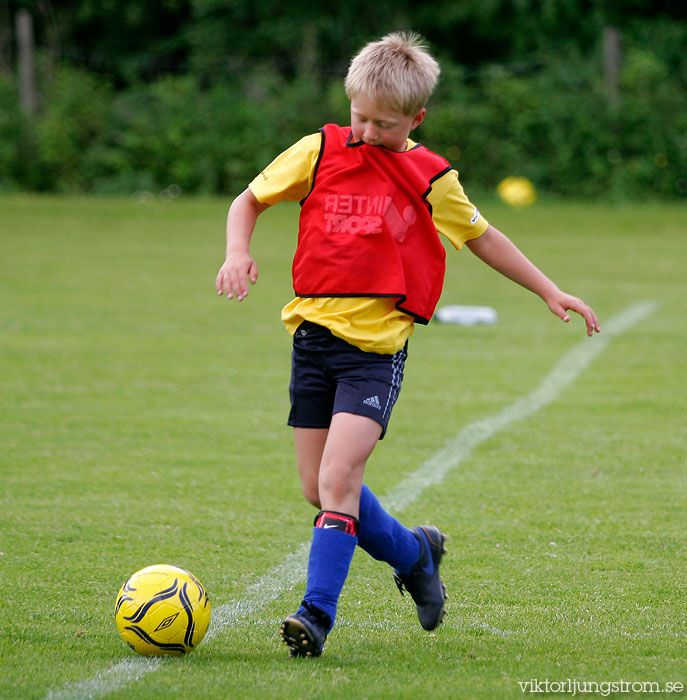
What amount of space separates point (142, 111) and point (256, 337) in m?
17.9

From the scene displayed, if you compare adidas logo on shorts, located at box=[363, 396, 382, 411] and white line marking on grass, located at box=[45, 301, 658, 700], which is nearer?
white line marking on grass, located at box=[45, 301, 658, 700]

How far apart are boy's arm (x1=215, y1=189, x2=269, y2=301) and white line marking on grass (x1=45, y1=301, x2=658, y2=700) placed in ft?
3.77

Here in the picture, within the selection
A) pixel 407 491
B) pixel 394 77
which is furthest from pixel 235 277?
pixel 407 491

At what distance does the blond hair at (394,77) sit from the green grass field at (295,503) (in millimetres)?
1729

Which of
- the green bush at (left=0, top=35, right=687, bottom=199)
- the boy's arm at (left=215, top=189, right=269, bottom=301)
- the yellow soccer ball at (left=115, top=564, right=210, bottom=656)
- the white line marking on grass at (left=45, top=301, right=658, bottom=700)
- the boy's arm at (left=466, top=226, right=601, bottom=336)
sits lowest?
the green bush at (left=0, top=35, right=687, bottom=199)

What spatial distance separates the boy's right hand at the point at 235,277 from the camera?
136 inches

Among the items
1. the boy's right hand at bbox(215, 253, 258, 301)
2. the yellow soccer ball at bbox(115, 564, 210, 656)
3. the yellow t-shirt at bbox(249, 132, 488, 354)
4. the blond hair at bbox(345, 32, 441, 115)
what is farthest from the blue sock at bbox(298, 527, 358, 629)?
the blond hair at bbox(345, 32, 441, 115)

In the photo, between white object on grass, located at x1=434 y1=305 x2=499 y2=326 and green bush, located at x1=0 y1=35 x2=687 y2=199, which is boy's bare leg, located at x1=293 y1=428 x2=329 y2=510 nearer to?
white object on grass, located at x1=434 y1=305 x2=499 y2=326

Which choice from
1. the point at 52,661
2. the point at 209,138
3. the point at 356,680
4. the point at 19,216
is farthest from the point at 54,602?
the point at 209,138

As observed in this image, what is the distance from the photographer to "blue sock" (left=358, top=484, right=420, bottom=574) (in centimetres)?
378

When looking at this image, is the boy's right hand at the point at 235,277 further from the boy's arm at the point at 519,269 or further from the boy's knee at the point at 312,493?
the boy's arm at the point at 519,269

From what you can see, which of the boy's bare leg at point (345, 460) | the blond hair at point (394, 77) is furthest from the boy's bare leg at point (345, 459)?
the blond hair at point (394, 77)

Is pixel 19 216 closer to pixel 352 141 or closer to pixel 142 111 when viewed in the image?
pixel 142 111

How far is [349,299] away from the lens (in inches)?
144
